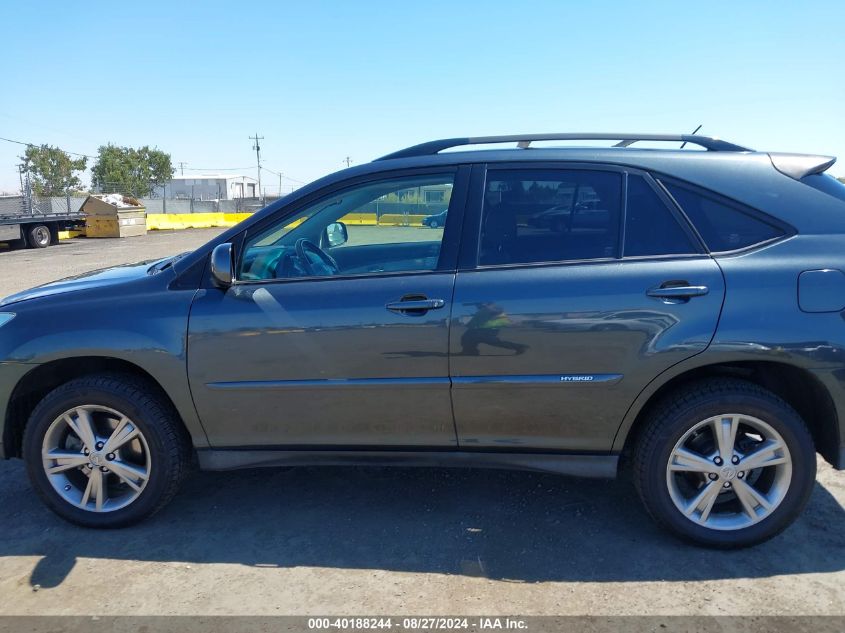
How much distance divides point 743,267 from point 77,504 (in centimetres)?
340

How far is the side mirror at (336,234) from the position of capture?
348 cm

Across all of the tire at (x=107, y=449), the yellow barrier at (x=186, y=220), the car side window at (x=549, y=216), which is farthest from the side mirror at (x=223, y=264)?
the yellow barrier at (x=186, y=220)

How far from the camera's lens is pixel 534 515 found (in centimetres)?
334

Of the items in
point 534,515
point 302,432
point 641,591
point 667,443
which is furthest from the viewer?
point 534,515

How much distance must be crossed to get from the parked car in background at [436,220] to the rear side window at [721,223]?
1.06 m

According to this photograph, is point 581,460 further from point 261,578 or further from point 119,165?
point 119,165

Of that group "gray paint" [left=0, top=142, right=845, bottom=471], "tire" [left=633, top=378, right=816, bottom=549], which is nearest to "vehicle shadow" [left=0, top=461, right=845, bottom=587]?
"tire" [left=633, top=378, right=816, bottom=549]

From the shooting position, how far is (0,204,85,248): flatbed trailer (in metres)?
21.2

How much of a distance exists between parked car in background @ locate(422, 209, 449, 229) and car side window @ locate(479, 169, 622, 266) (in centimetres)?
20

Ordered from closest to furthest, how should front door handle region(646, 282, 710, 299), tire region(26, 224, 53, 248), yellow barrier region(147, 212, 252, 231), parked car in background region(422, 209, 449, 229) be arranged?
front door handle region(646, 282, 710, 299) < parked car in background region(422, 209, 449, 229) < tire region(26, 224, 53, 248) < yellow barrier region(147, 212, 252, 231)

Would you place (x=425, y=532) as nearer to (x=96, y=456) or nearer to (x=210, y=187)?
(x=96, y=456)

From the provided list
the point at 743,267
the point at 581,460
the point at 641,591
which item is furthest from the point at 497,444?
the point at 743,267

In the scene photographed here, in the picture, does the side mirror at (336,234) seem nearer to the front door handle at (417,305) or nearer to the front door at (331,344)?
the front door at (331,344)

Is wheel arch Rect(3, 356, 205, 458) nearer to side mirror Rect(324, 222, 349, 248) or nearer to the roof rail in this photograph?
side mirror Rect(324, 222, 349, 248)
